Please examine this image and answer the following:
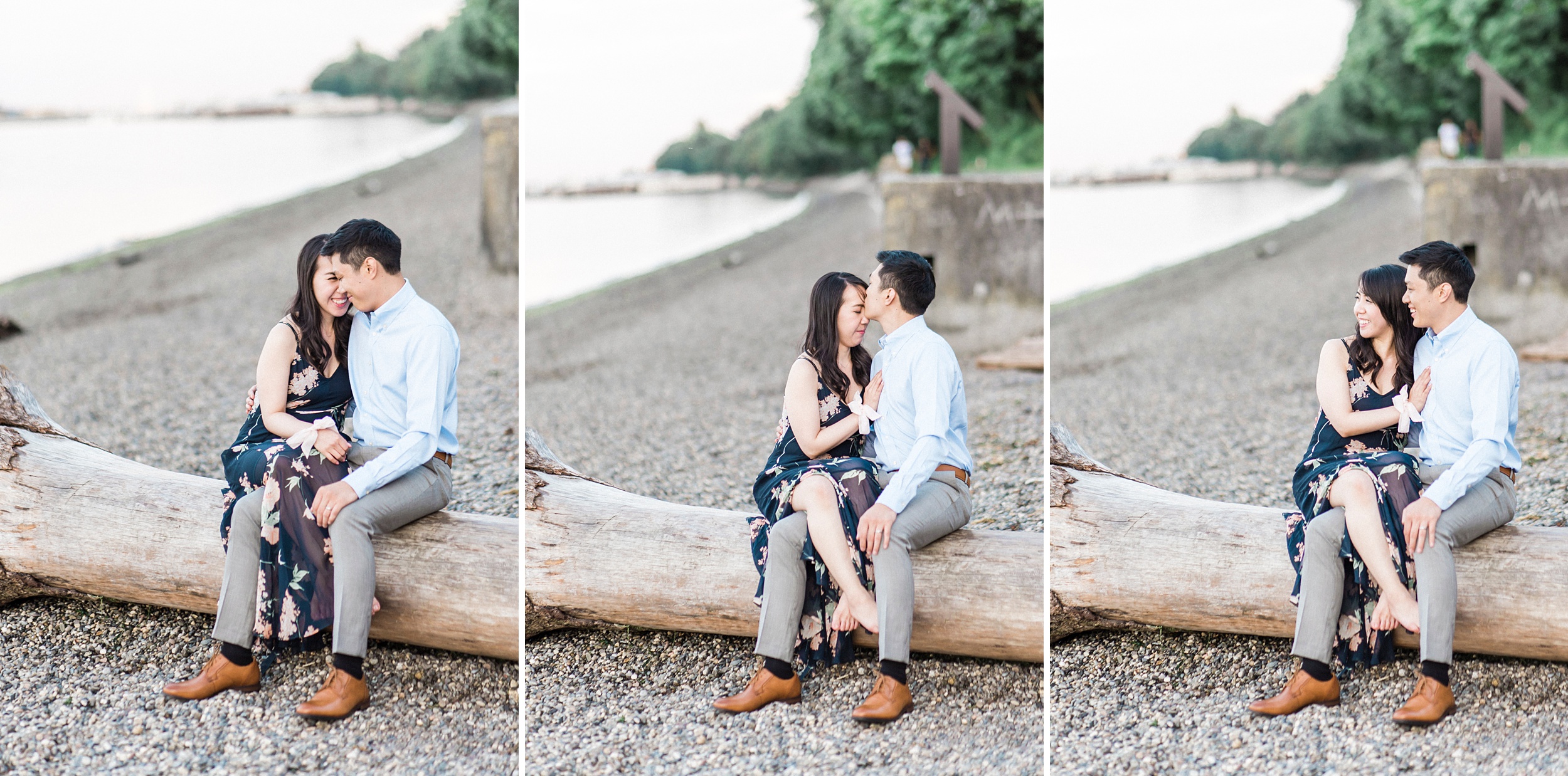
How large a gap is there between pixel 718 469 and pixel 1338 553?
12.7ft

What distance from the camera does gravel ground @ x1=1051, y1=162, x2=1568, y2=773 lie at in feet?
9.66

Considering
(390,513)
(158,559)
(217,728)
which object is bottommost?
(217,728)

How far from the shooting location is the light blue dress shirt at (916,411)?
2.81m

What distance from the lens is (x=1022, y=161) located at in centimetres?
1212

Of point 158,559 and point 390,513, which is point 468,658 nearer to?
point 390,513

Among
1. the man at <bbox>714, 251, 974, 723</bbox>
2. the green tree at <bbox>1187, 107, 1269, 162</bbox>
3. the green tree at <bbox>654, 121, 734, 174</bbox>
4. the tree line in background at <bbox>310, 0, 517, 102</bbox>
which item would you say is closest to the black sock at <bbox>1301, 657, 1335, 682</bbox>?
the man at <bbox>714, 251, 974, 723</bbox>

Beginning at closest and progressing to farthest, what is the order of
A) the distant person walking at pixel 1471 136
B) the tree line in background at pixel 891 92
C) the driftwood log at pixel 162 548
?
the driftwood log at pixel 162 548 → the tree line in background at pixel 891 92 → the distant person walking at pixel 1471 136

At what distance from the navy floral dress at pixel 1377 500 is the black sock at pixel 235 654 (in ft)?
8.43

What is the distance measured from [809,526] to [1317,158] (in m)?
17.1

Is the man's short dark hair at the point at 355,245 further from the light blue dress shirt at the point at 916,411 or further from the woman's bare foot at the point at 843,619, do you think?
the woman's bare foot at the point at 843,619

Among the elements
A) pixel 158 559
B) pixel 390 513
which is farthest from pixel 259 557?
pixel 158 559

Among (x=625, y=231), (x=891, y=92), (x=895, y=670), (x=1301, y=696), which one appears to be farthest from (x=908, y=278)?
(x=891, y=92)

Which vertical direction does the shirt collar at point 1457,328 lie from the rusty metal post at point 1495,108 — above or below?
below

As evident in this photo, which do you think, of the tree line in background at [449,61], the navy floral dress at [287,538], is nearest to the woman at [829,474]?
the navy floral dress at [287,538]
